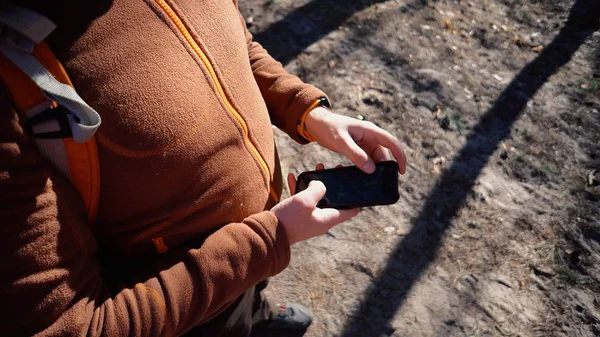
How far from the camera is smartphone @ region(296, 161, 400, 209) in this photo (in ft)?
5.24

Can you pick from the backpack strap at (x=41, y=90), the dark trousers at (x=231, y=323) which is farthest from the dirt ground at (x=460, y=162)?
the backpack strap at (x=41, y=90)

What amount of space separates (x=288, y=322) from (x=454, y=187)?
1365 mm

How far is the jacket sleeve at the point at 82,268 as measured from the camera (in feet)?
2.88

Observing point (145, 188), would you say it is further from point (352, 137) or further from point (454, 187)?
point (454, 187)

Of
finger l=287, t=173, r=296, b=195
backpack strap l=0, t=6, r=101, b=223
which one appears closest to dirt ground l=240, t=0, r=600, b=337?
finger l=287, t=173, r=296, b=195

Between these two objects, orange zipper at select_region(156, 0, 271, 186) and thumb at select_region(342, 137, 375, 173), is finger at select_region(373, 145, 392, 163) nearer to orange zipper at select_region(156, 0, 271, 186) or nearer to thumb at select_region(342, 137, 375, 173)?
thumb at select_region(342, 137, 375, 173)

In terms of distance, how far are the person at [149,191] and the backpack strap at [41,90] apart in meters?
0.03

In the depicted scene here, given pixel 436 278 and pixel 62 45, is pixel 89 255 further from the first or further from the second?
pixel 436 278

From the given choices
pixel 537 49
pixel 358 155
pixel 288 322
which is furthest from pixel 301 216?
pixel 537 49

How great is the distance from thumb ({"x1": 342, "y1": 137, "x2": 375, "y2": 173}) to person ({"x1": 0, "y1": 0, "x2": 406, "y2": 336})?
0.21 meters

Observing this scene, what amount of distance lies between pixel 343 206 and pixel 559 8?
3.81 metres

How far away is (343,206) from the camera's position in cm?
154

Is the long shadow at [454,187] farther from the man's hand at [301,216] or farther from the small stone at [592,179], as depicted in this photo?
the man's hand at [301,216]

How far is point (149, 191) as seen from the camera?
111 centimetres
